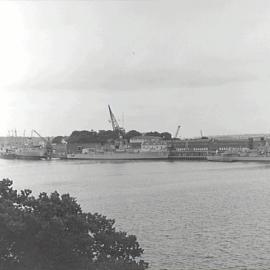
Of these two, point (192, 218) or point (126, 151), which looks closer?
point (192, 218)

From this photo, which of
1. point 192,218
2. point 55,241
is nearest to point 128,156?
point 192,218

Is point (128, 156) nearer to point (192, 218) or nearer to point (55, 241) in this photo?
point (192, 218)

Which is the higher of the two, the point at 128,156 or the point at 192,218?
the point at 128,156

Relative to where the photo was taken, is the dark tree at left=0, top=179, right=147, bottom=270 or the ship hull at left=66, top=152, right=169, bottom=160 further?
the ship hull at left=66, top=152, right=169, bottom=160

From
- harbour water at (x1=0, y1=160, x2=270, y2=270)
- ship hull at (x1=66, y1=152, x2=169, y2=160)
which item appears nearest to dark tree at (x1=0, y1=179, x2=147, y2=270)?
harbour water at (x1=0, y1=160, x2=270, y2=270)

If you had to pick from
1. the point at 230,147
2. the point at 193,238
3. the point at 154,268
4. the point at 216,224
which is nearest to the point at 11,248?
the point at 154,268

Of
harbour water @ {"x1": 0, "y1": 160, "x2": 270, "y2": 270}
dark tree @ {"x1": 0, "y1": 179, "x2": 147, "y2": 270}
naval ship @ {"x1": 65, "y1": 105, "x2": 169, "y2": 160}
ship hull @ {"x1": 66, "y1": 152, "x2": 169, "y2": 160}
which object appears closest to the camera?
dark tree @ {"x1": 0, "y1": 179, "x2": 147, "y2": 270}

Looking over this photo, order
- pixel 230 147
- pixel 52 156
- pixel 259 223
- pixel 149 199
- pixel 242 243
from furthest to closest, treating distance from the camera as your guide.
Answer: pixel 52 156 < pixel 230 147 < pixel 149 199 < pixel 259 223 < pixel 242 243

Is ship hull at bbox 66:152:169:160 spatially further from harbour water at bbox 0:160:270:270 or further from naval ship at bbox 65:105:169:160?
harbour water at bbox 0:160:270:270

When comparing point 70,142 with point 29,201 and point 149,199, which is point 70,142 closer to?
point 149,199
